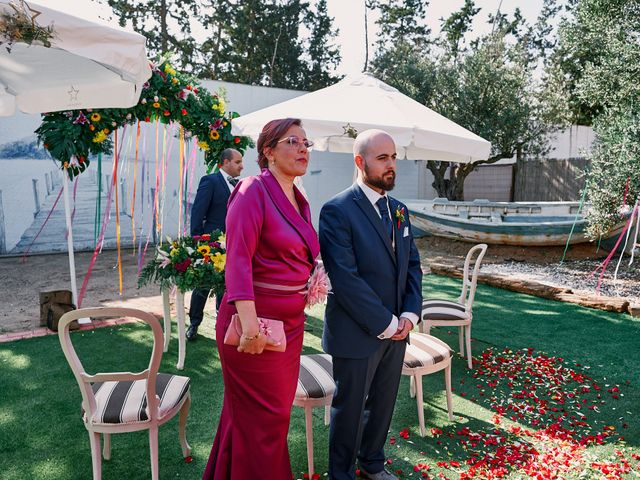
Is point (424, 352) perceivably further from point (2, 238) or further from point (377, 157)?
point (2, 238)

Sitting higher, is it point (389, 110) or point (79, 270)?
point (389, 110)

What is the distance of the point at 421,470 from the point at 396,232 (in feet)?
4.82

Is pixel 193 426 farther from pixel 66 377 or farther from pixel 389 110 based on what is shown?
pixel 389 110

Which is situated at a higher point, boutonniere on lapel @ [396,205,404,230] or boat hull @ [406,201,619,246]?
boutonniere on lapel @ [396,205,404,230]

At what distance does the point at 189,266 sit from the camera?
4.26 meters

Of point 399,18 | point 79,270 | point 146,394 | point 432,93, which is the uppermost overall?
point 399,18

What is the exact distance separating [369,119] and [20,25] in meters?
3.38

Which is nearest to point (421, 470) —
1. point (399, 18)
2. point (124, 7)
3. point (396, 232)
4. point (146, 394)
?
point (396, 232)

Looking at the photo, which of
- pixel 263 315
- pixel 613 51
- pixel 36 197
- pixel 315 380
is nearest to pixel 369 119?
pixel 315 380

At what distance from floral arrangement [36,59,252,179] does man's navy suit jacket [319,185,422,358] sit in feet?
11.9

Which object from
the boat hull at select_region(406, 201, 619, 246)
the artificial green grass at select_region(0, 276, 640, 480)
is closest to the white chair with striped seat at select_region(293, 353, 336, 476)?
the artificial green grass at select_region(0, 276, 640, 480)

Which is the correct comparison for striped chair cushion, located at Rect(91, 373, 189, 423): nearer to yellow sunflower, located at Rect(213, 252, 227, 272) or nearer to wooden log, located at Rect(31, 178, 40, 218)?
yellow sunflower, located at Rect(213, 252, 227, 272)

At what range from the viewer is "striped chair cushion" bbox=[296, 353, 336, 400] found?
2.74 metres

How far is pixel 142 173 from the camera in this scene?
12.6 meters
